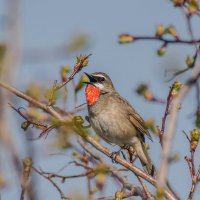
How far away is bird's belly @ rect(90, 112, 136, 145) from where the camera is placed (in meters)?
9.21

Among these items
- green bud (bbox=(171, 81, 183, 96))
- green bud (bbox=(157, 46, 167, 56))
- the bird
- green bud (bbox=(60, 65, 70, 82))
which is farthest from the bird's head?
green bud (bbox=(157, 46, 167, 56))

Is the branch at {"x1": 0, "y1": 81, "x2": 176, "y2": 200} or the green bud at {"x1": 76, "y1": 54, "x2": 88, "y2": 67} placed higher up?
the green bud at {"x1": 76, "y1": 54, "x2": 88, "y2": 67}

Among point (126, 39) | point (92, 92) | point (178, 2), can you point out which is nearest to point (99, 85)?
point (92, 92)

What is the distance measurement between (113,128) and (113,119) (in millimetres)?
213

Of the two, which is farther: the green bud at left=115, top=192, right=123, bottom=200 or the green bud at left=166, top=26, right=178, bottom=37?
the green bud at left=115, top=192, right=123, bottom=200

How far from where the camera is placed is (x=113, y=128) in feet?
30.9

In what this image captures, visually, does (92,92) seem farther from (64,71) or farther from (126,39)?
(126,39)

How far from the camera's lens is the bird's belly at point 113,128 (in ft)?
30.2

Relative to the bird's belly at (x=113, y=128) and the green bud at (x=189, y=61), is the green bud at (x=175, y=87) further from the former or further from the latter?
the bird's belly at (x=113, y=128)

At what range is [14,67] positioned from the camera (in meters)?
2.98

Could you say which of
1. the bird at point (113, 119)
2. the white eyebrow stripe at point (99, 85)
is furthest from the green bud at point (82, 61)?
the white eyebrow stripe at point (99, 85)

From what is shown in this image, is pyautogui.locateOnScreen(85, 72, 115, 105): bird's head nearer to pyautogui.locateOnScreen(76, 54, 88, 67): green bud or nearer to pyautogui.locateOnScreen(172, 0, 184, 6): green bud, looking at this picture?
pyautogui.locateOnScreen(76, 54, 88, 67): green bud

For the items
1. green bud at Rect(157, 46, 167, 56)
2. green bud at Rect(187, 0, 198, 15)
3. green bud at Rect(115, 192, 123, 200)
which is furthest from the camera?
green bud at Rect(115, 192, 123, 200)

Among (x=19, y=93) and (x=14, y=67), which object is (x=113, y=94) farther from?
(x=14, y=67)
